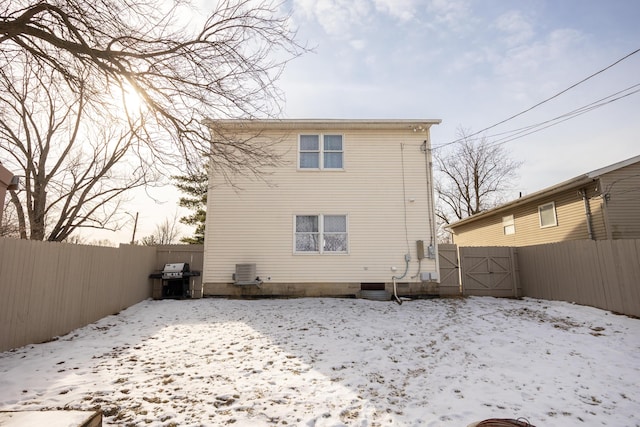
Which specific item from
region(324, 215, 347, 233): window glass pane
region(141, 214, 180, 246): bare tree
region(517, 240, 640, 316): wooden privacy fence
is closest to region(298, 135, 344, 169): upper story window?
region(324, 215, 347, 233): window glass pane

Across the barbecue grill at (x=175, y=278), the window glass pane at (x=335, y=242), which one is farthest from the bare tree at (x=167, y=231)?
the window glass pane at (x=335, y=242)

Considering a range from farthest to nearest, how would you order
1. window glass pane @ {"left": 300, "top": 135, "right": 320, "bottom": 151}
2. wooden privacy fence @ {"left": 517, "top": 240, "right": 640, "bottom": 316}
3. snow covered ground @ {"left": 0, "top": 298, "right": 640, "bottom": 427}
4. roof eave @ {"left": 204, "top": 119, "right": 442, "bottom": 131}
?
window glass pane @ {"left": 300, "top": 135, "right": 320, "bottom": 151}
roof eave @ {"left": 204, "top": 119, "right": 442, "bottom": 131}
wooden privacy fence @ {"left": 517, "top": 240, "right": 640, "bottom": 316}
snow covered ground @ {"left": 0, "top": 298, "right": 640, "bottom": 427}

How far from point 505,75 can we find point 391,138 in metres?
3.99

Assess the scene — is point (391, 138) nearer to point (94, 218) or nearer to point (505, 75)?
point (505, 75)

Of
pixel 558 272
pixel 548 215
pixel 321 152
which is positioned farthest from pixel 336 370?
pixel 548 215

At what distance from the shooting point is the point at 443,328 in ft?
24.2

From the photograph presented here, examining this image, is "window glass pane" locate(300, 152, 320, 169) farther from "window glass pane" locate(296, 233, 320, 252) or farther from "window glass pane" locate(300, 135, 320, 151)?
"window glass pane" locate(296, 233, 320, 252)

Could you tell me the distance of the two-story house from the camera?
35.5ft

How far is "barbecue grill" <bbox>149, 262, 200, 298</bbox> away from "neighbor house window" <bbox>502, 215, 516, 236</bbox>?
14292 millimetres

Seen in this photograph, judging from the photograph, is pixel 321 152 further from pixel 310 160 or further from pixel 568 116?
pixel 568 116

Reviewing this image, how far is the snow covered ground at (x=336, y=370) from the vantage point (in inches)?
144

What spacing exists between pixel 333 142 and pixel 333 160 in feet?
2.25

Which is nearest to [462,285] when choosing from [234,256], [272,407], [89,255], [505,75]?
[505,75]

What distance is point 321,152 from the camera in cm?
1161
